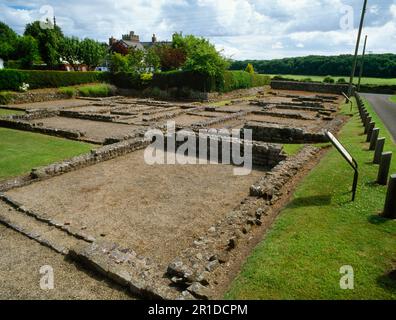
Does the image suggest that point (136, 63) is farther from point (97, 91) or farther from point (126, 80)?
point (97, 91)

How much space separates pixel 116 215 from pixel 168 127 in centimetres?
1114

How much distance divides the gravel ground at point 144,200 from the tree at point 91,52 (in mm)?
48125

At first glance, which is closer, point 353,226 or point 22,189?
point 353,226

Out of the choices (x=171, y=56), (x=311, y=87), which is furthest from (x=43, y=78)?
(x=311, y=87)

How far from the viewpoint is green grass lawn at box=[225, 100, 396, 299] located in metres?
4.52

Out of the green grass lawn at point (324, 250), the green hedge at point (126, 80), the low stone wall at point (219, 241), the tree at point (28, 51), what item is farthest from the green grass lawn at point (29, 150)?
the tree at point (28, 51)

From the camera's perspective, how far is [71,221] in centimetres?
764

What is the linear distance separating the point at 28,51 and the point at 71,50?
6.78m

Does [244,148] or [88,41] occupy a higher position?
[88,41]

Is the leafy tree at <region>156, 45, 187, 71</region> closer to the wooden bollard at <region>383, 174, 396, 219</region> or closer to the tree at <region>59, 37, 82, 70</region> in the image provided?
the tree at <region>59, 37, 82, 70</region>

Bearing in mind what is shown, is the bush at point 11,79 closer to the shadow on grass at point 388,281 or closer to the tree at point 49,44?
the tree at point 49,44
